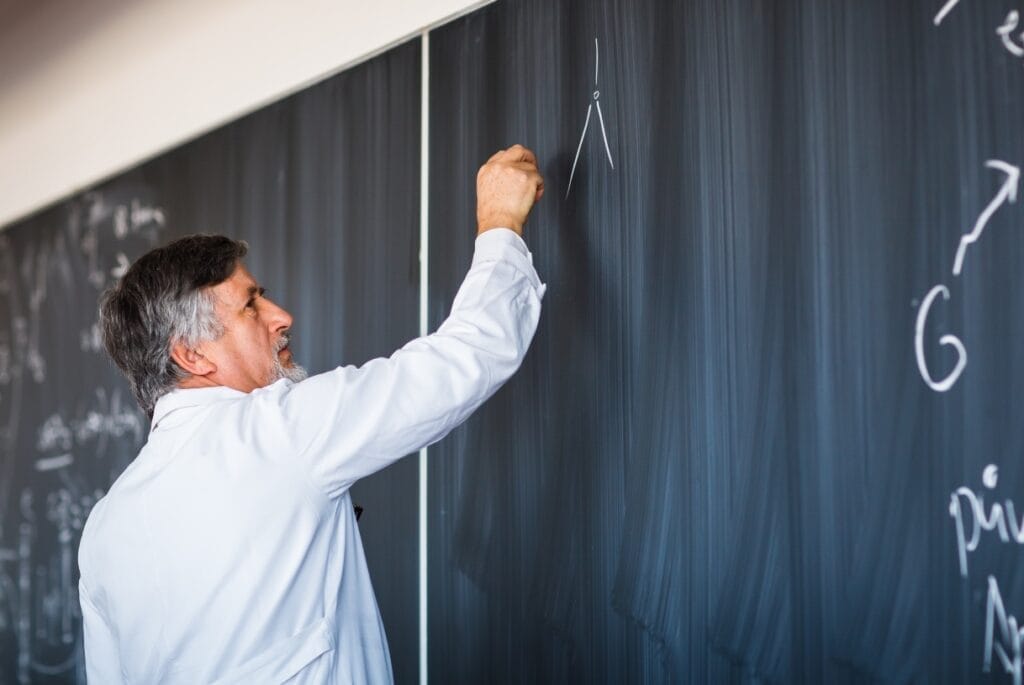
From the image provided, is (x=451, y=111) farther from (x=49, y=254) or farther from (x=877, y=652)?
(x=49, y=254)

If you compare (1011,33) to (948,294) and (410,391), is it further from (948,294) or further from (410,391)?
(410,391)

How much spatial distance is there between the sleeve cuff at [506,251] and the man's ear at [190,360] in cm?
36

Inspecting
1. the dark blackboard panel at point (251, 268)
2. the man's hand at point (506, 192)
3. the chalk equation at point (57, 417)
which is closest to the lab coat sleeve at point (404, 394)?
the man's hand at point (506, 192)

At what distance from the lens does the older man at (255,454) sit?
1.19 meters

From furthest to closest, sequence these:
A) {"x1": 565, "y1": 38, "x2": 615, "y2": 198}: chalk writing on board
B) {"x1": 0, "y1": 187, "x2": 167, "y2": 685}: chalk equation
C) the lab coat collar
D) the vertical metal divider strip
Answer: {"x1": 0, "y1": 187, "x2": 167, "y2": 685}: chalk equation < the vertical metal divider strip < {"x1": 565, "y1": 38, "x2": 615, "y2": 198}: chalk writing on board < the lab coat collar

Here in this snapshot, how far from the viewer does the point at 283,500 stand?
1.21 m

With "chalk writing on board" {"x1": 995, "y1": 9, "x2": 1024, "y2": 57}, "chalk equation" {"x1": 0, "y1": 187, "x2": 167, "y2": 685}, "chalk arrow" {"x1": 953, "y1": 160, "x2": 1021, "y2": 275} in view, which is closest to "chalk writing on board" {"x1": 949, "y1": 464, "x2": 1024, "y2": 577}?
"chalk arrow" {"x1": 953, "y1": 160, "x2": 1021, "y2": 275}

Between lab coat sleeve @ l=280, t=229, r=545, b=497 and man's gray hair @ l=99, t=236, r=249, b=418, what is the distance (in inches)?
7.3

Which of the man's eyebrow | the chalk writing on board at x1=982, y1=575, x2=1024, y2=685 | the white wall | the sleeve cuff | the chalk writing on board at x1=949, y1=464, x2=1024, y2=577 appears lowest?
the chalk writing on board at x1=982, y1=575, x2=1024, y2=685

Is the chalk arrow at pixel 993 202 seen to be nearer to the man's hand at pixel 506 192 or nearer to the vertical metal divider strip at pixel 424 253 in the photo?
the man's hand at pixel 506 192

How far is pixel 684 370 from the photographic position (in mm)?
1294

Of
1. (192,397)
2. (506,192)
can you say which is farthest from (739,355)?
(192,397)

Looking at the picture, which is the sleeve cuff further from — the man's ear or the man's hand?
the man's ear

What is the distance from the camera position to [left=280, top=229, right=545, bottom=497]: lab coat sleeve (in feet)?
3.87
